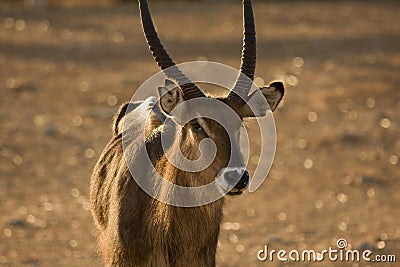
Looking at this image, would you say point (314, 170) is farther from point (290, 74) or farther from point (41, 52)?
point (41, 52)

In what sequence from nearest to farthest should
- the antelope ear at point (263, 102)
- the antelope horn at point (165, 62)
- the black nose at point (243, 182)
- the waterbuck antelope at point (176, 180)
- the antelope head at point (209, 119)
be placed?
the black nose at point (243, 182) < the antelope head at point (209, 119) < the waterbuck antelope at point (176, 180) < the antelope horn at point (165, 62) < the antelope ear at point (263, 102)

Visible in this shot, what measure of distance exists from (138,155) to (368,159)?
6827 millimetres

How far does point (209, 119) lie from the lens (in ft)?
21.5

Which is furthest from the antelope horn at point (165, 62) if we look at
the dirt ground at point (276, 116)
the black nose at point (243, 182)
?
the dirt ground at point (276, 116)

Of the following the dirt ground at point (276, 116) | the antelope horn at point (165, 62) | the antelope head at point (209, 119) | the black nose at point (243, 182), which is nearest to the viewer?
the black nose at point (243, 182)

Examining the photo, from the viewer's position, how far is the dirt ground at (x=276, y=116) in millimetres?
10477

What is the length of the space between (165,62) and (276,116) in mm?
9071

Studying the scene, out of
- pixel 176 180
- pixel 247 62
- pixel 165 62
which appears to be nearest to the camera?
pixel 176 180

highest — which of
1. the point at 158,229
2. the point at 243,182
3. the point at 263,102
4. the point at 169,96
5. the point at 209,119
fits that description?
the point at 169,96

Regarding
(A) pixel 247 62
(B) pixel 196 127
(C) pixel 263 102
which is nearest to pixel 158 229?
(B) pixel 196 127

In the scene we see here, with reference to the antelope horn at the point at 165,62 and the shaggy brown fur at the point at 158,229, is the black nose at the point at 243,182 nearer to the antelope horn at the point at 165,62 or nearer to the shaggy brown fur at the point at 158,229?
the shaggy brown fur at the point at 158,229

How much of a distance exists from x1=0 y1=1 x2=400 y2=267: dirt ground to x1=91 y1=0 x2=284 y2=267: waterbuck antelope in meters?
2.63

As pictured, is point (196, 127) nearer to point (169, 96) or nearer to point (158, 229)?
point (169, 96)

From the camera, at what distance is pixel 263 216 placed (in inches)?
439
